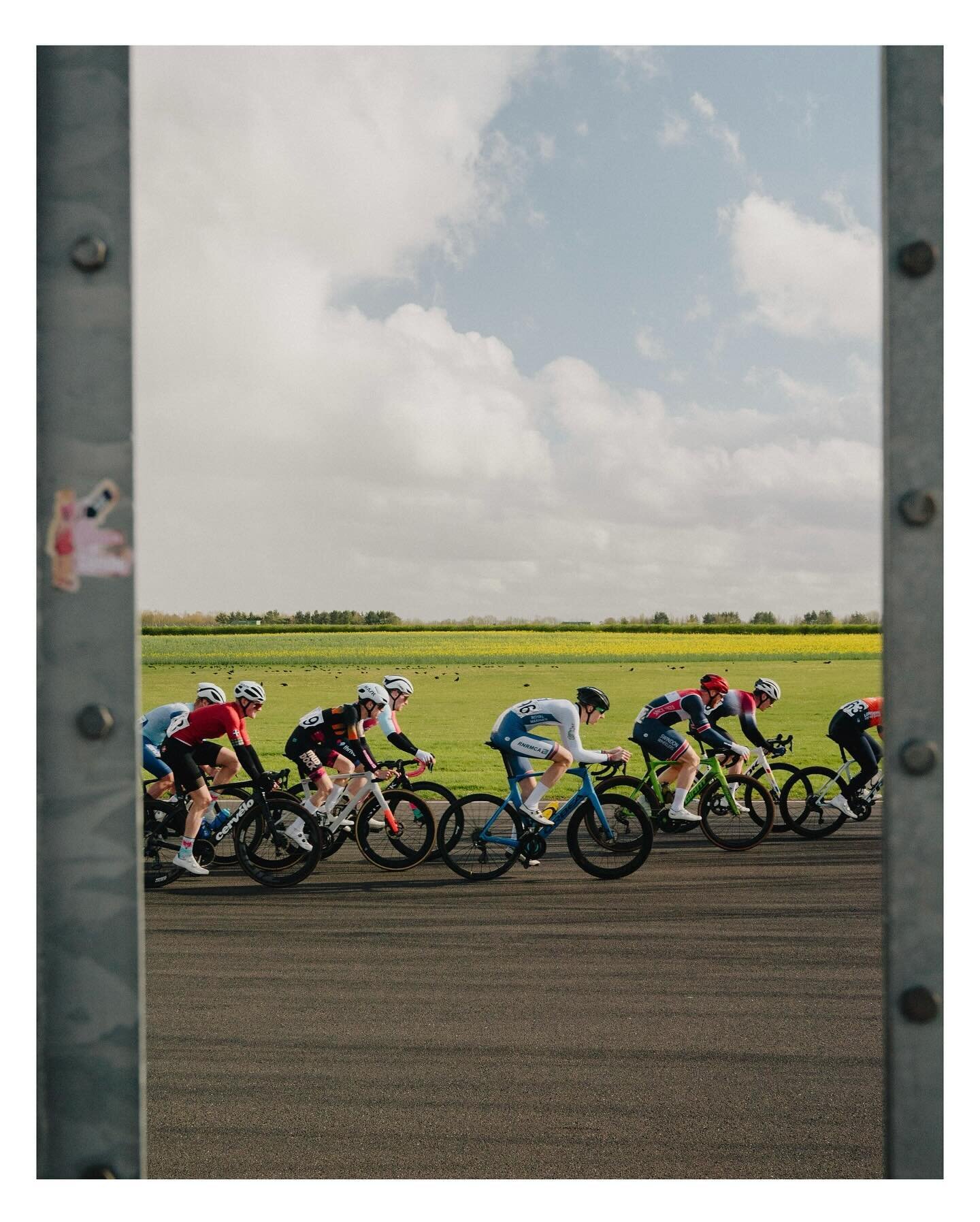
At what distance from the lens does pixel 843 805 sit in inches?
499

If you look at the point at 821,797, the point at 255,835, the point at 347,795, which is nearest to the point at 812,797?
the point at 821,797

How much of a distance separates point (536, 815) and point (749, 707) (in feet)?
12.0

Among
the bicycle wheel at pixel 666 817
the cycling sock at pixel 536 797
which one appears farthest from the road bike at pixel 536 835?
the bicycle wheel at pixel 666 817

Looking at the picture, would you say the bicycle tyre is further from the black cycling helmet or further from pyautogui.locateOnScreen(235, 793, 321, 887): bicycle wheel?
the black cycling helmet

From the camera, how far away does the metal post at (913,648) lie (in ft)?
4.76

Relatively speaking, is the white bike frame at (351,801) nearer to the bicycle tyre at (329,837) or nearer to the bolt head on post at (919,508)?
the bicycle tyre at (329,837)

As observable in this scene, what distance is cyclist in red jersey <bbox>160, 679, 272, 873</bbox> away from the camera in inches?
395

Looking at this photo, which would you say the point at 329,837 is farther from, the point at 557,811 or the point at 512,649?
the point at 512,649

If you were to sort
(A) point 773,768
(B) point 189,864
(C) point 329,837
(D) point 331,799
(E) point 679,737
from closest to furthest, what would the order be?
(B) point 189,864
(D) point 331,799
(C) point 329,837
(E) point 679,737
(A) point 773,768

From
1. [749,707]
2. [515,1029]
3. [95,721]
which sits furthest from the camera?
[749,707]

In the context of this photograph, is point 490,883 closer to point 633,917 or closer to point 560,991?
point 633,917

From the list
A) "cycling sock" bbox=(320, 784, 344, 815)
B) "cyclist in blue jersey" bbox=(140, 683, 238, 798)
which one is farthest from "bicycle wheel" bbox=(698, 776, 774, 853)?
"cyclist in blue jersey" bbox=(140, 683, 238, 798)

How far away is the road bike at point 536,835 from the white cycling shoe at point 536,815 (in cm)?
3

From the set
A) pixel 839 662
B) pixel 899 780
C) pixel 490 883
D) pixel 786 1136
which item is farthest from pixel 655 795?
pixel 839 662
